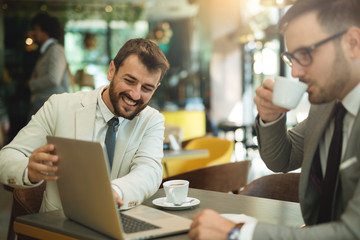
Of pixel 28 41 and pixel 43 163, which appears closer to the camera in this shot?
pixel 43 163

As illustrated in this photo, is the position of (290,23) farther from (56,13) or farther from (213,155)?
(56,13)

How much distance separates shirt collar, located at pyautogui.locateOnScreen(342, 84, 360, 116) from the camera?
4.42 ft

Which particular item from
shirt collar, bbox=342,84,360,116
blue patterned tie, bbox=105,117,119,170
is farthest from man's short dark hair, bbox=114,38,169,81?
shirt collar, bbox=342,84,360,116

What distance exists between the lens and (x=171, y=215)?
1.56 m

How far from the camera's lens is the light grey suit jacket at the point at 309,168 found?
1.11 m

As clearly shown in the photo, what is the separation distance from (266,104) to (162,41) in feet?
33.4

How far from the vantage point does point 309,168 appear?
4.78 ft

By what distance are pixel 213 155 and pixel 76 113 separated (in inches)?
89.4

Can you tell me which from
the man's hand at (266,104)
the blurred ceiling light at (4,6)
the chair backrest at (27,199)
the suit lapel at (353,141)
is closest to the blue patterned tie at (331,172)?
the suit lapel at (353,141)

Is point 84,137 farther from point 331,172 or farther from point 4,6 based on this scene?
point 4,6

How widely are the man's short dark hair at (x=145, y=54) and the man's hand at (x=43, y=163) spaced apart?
692mm

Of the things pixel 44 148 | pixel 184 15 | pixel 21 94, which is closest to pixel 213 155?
pixel 44 148

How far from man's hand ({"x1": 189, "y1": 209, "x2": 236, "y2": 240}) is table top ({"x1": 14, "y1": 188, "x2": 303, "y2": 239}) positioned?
0.16 metres

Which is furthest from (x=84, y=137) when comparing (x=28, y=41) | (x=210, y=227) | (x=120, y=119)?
(x=28, y=41)
